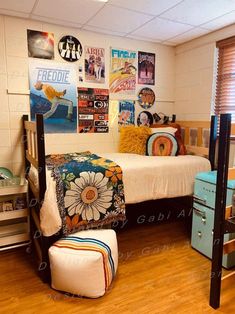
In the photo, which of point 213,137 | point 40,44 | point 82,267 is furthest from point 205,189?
point 40,44

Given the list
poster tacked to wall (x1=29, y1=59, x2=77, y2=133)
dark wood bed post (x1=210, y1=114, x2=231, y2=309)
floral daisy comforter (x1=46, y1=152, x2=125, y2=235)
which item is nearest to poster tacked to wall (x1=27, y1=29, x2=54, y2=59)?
poster tacked to wall (x1=29, y1=59, x2=77, y2=133)

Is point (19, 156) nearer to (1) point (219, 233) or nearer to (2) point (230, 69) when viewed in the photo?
(1) point (219, 233)

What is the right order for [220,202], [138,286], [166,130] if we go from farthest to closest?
[166,130] → [138,286] → [220,202]

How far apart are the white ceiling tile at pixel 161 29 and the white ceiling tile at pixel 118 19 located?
10 cm

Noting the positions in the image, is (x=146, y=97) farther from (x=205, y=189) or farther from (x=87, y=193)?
(x=87, y=193)

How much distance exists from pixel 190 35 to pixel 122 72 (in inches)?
33.3

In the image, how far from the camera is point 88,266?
1527mm

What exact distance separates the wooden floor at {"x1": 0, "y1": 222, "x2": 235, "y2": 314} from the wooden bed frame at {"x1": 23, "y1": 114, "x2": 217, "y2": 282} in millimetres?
162

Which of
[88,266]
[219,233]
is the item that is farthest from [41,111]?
[219,233]

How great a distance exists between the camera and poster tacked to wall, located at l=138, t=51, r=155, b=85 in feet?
9.58

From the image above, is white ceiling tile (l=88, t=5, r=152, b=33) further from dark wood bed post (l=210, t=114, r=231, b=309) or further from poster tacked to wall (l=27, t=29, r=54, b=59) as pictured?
dark wood bed post (l=210, t=114, r=231, b=309)

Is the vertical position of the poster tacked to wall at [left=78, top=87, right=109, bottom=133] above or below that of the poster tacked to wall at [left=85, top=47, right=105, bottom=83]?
below

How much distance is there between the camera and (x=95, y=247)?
1.59 m

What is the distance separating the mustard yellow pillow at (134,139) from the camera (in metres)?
2.66
